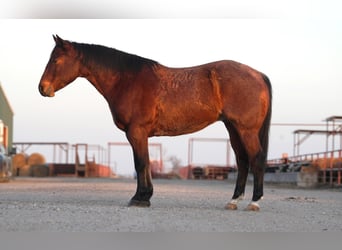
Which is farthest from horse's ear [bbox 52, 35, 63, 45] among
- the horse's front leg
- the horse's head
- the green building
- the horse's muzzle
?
the green building

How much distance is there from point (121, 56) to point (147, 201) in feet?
7.66

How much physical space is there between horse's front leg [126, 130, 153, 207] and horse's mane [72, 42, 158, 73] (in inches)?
43.2

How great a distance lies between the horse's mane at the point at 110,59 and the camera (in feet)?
28.2

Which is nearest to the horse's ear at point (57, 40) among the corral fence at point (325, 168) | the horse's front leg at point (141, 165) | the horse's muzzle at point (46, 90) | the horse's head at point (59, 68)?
the horse's head at point (59, 68)

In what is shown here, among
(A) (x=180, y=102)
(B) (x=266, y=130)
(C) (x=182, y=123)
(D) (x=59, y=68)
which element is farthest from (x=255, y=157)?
(D) (x=59, y=68)

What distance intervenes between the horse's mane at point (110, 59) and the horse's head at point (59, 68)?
0.58 ft

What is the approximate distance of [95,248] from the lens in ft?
15.6

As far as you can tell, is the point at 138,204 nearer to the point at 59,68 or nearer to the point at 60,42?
the point at 59,68

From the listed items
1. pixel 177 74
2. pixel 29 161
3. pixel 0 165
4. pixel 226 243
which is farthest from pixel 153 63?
pixel 29 161

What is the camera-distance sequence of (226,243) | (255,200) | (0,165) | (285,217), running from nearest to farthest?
(226,243) → (285,217) → (255,200) → (0,165)

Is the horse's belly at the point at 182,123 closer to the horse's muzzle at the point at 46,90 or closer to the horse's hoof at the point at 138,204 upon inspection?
the horse's hoof at the point at 138,204

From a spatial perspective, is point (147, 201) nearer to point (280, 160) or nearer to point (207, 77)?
point (207, 77)

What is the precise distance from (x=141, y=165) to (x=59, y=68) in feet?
6.69

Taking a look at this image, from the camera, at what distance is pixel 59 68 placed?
8633mm
